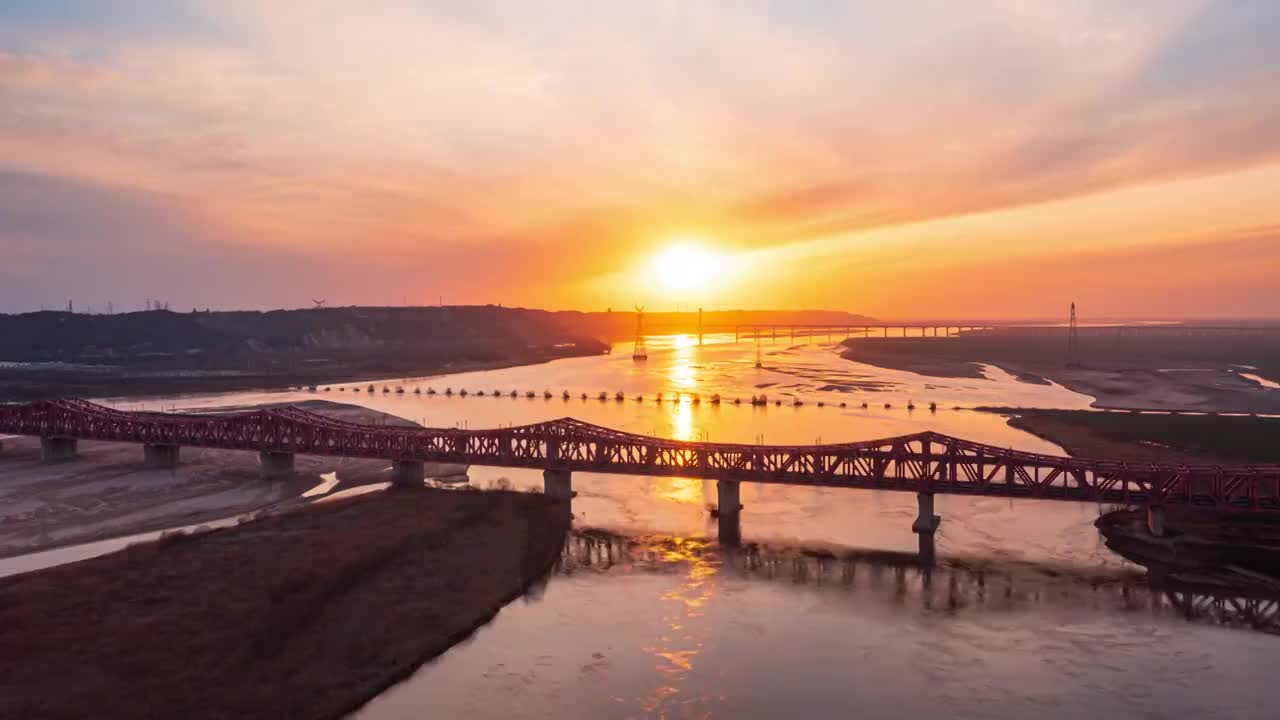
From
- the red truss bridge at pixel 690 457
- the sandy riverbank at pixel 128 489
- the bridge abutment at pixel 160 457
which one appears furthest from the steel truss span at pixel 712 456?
the sandy riverbank at pixel 128 489

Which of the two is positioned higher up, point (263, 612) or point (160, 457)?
point (160, 457)

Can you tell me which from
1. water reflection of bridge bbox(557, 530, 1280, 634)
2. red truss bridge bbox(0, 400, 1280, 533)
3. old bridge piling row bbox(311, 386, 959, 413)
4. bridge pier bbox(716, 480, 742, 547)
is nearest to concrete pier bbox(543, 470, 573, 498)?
red truss bridge bbox(0, 400, 1280, 533)

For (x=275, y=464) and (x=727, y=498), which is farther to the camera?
(x=275, y=464)

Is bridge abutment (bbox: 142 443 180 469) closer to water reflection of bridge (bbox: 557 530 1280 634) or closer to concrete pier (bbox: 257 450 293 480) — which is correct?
concrete pier (bbox: 257 450 293 480)

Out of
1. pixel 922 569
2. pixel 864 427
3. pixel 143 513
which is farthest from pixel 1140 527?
A: pixel 143 513

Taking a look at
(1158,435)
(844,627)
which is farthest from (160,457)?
(1158,435)

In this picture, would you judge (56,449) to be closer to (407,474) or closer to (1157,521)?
(407,474)

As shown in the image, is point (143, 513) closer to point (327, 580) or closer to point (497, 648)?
point (327, 580)
